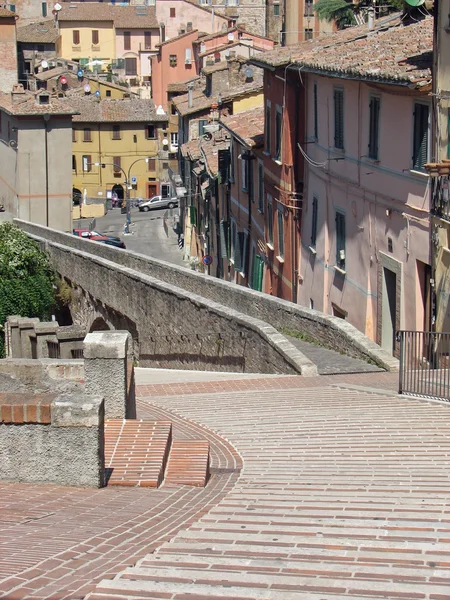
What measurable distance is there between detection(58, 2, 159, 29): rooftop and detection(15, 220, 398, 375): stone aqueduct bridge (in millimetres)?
83553

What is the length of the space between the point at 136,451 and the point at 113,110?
72987mm

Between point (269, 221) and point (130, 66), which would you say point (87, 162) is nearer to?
point (130, 66)

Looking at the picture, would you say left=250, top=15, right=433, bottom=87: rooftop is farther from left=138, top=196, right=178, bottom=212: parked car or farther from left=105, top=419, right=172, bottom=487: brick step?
left=138, top=196, right=178, bottom=212: parked car

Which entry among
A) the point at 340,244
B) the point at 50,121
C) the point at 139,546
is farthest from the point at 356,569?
the point at 50,121

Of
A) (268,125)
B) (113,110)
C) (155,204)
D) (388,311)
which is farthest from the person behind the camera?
(113,110)

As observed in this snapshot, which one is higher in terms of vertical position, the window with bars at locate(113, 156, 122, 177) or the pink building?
the pink building

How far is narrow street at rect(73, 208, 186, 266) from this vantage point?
60500 mm

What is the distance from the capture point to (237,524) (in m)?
6.89

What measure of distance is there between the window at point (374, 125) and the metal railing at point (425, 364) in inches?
321

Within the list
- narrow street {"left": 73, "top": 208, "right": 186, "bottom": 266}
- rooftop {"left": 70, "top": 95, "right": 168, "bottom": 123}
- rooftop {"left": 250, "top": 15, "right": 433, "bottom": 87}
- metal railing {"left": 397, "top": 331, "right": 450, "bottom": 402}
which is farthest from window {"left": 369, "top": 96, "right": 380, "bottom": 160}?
rooftop {"left": 70, "top": 95, "right": 168, "bottom": 123}

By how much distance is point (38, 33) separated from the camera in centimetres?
11125

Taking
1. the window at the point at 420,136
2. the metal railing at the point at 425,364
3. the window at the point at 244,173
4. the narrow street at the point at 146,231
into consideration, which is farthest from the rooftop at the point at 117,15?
the metal railing at the point at 425,364

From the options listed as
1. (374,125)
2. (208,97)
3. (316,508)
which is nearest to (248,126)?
(374,125)

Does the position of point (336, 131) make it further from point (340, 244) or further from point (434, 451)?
point (434, 451)
